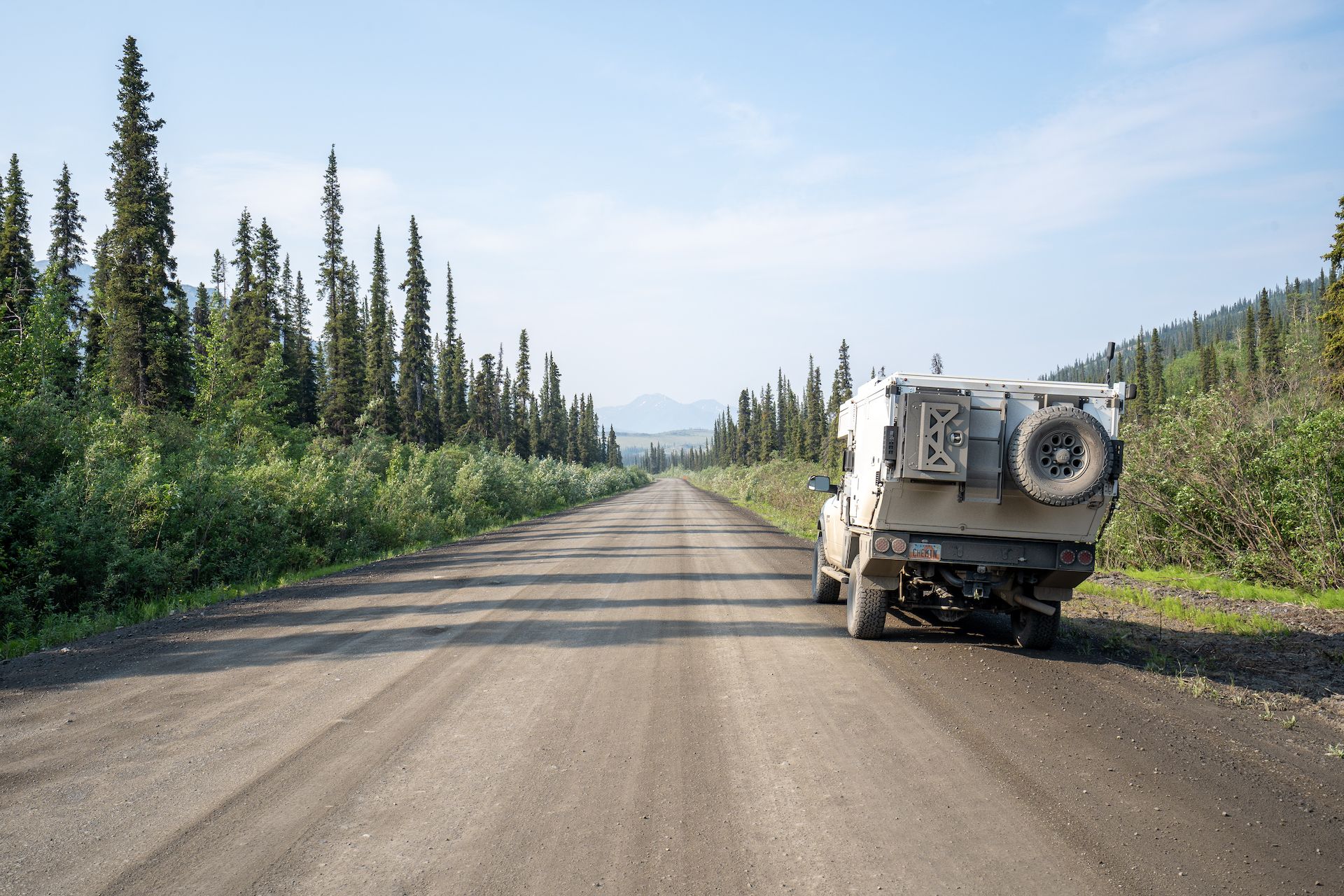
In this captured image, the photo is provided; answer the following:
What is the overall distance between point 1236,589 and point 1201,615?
2.23m

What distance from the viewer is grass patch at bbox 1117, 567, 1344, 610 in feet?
31.9

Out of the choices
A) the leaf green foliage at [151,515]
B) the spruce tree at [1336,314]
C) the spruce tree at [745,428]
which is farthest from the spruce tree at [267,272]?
the spruce tree at [745,428]

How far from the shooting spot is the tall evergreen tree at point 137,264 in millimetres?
30297

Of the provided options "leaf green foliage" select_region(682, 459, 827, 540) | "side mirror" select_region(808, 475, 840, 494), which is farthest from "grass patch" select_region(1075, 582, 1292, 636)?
"leaf green foliage" select_region(682, 459, 827, 540)

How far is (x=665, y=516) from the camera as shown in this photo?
3238 cm

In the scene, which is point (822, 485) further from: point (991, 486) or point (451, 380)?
point (451, 380)

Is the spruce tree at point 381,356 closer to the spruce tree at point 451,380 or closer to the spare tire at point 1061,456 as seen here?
the spruce tree at point 451,380

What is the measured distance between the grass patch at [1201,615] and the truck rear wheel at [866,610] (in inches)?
166

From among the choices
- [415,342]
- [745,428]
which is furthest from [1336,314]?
[745,428]

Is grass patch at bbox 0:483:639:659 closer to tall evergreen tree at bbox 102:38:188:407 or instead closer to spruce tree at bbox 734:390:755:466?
tall evergreen tree at bbox 102:38:188:407

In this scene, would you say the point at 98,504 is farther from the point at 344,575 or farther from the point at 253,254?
the point at 253,254

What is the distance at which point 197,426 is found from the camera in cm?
3081

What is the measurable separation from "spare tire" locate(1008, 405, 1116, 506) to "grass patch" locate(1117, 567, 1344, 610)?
5628mm

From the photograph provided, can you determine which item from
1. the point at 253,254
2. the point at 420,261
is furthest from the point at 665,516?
the point at 253,254
